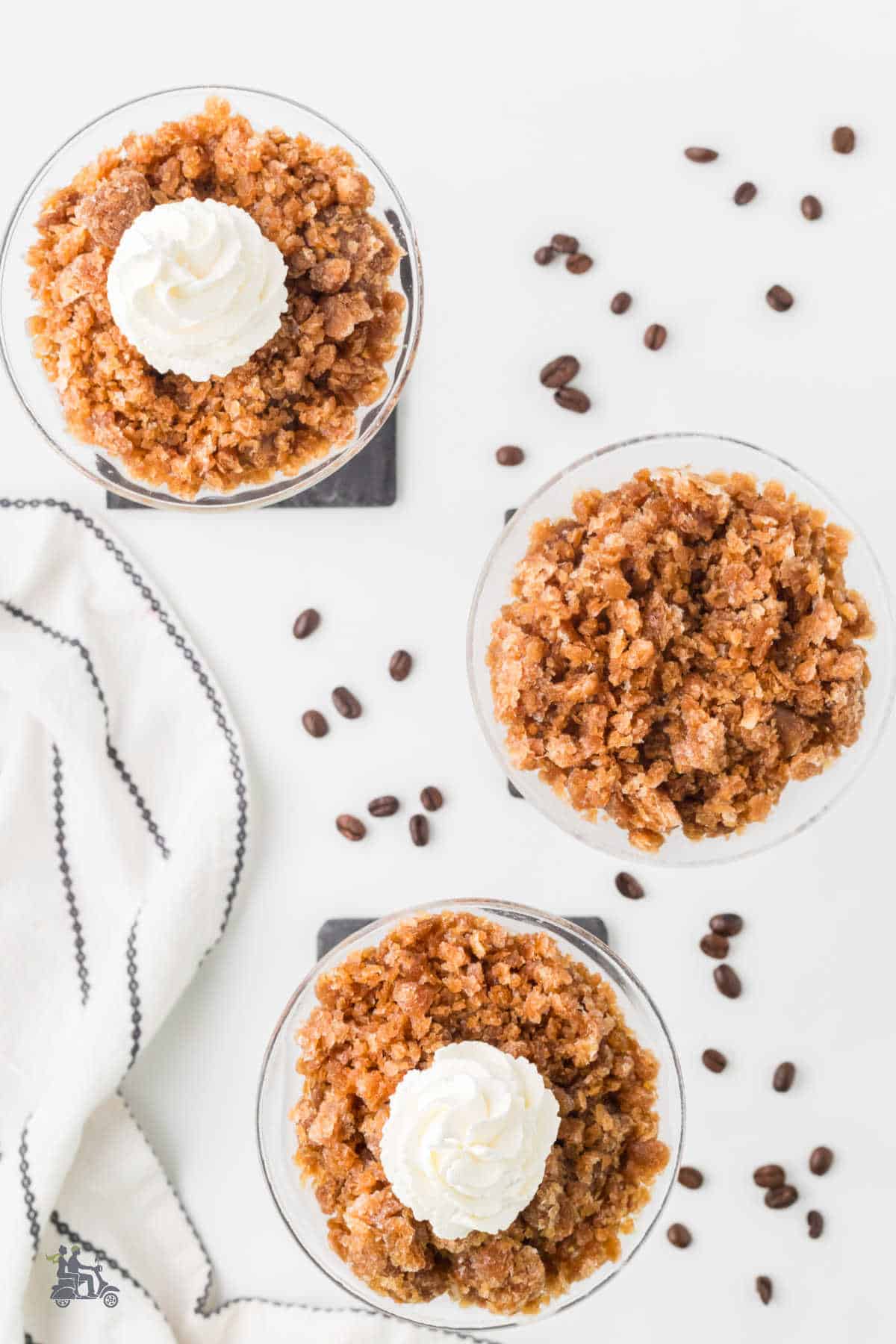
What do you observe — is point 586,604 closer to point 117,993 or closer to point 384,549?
point 384,549

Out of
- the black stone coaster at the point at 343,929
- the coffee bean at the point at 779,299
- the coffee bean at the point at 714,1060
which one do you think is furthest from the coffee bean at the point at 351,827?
the coffee bean at the point at 779,299

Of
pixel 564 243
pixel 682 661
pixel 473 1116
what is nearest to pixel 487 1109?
pixel 473 1116

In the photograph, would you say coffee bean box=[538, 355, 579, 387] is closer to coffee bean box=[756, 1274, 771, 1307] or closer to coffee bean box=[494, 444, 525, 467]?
coffee bean box=[494, 444, 525, 467]

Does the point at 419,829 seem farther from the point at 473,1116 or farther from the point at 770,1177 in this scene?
the point at 770,1177

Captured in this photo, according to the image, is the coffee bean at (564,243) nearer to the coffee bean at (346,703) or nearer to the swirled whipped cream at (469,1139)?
the coffee bean at (346,703)

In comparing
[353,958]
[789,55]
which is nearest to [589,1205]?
[353,958]

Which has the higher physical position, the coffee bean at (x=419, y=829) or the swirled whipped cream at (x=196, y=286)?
the swirled whipped cream at (x=196, y=286)
